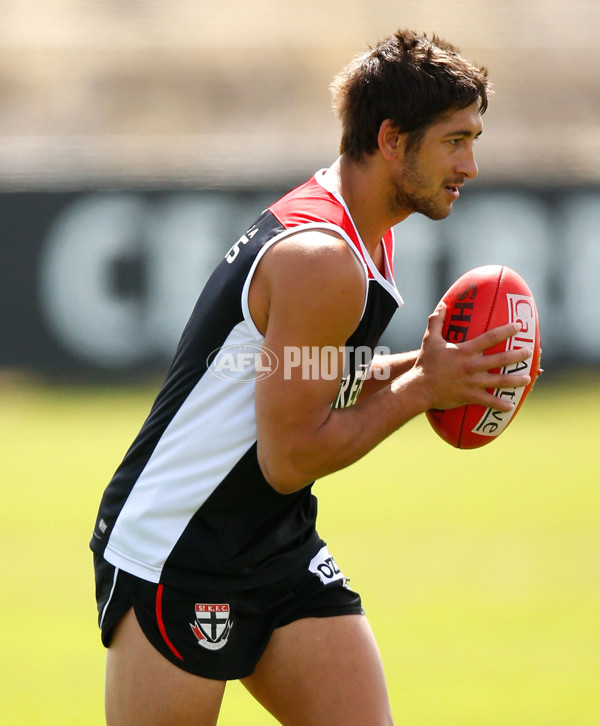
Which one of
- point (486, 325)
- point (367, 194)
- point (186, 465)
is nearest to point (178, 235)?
point (486, 325)

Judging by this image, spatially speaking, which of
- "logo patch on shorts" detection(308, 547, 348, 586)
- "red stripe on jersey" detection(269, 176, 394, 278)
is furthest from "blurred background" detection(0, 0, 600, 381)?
"red stripe on jersey" detection(269, 176, 394, 278)

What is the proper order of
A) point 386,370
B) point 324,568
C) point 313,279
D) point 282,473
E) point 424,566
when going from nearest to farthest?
point 313,279 < point 282,473 < point 324,568 < point 386,370 < point 424,566

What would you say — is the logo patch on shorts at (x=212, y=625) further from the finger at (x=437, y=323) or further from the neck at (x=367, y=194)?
the neck at (x=367, y=194)

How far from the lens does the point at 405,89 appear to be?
3299 millimetres

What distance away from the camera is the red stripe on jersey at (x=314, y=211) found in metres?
3.09

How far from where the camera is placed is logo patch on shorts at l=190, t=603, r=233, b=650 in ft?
10.5

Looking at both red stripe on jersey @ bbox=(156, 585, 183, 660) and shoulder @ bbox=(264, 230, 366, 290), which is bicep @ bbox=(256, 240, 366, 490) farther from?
red stripe on jersey @ bbox=(156, 585, 183, 660)

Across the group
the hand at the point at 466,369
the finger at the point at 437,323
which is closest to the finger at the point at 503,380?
the hand at the point at 466,369

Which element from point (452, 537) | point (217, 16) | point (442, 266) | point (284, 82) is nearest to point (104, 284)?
point (442, 266)

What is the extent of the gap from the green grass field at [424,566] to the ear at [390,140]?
250cm

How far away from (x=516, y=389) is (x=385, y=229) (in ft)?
2.12

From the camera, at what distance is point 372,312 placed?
3.25 m

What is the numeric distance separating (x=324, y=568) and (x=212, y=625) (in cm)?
41

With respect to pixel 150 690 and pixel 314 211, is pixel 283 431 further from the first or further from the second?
pixel 150 690
